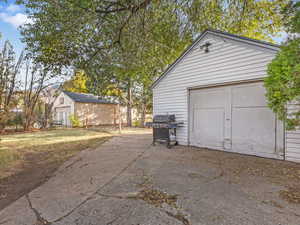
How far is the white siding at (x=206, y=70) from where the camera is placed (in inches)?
179

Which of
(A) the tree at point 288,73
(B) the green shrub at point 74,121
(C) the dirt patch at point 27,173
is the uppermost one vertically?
(A) the tree at point 288,73

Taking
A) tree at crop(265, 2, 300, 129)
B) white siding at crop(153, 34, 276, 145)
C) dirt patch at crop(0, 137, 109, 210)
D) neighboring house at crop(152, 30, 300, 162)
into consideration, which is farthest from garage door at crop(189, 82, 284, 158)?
dirt patch at crop(0, 137, 109, 210)

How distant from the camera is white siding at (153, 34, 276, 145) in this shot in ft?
15.0

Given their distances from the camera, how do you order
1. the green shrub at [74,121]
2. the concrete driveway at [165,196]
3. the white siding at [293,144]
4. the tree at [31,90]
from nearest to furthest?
the concrete driveway at [165,196] < the white siding at [293,144] < the tree at [31,90] < the green shrub at [74,121]

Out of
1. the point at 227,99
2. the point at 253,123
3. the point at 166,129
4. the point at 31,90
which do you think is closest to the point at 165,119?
the point at 166,129

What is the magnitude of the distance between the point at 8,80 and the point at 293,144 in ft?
44.2

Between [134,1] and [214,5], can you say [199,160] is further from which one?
[214,5]

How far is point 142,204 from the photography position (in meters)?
2.15

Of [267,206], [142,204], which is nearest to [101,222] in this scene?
[142,204]

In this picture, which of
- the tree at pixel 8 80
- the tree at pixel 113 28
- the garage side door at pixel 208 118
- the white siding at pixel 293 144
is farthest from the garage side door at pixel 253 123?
the tree at pixel 8 80

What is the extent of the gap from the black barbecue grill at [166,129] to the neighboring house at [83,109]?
1186cm

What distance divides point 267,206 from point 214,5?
5500 millimetres

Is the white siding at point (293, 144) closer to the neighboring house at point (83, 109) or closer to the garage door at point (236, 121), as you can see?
the garage door at point (236, 121)

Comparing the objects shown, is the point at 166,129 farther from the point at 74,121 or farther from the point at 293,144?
the point at 74,121
